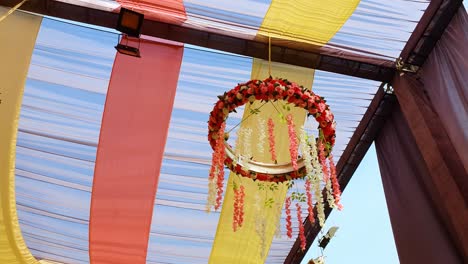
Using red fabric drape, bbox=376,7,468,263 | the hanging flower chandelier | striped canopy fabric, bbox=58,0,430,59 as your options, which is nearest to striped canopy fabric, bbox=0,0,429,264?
striped canopy fabric, bbox=58,0,430,59

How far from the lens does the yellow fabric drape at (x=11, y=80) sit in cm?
322

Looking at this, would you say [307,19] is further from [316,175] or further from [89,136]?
[89,136]

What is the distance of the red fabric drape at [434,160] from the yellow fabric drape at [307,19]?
661mm

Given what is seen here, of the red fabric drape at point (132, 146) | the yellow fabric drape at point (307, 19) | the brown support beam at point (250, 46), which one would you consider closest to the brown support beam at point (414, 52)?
the brown support beam at point (250, 46)

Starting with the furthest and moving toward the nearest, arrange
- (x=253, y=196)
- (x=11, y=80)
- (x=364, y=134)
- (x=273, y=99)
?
1. (x=253, y=196)
2. (x=364, y=134)
3. (x=11, y=80)
4. (x=273, y=99)

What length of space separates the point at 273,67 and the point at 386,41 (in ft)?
2.73

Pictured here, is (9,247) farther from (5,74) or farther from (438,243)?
(438,243)

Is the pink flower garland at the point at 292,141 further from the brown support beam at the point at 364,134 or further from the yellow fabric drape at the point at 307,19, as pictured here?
the brown support beam at the point at 364,134

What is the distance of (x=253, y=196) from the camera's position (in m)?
4.19

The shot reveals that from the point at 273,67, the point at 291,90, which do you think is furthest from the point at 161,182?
the point at 291,90

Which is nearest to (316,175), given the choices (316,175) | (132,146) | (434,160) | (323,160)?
(316,175)

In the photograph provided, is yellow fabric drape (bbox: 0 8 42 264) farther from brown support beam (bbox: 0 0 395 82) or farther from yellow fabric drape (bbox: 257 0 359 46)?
yellow fabric drape (bbox: 257 0 359 46)

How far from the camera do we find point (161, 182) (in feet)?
13.5

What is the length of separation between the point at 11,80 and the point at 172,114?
118 cm
